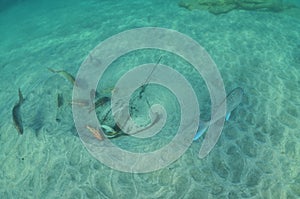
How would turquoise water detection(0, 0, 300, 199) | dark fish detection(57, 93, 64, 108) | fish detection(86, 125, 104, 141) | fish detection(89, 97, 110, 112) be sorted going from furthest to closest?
dark fish detection(57, 93, 64, 108) → fish detection(89, 97, 110, 112) → fish detection(86, 125, 104, 141) → turquoise water detection(0, 0, 300, 199)

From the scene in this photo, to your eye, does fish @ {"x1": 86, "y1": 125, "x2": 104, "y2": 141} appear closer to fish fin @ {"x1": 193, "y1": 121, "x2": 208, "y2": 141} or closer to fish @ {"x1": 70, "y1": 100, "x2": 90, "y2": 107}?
fish @ {"x1": 70, "y1": 100, "x2": 90, "y2": 107}

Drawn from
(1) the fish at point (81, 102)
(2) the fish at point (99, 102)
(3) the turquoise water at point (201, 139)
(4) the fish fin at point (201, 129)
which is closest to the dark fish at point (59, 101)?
(3) the turquoise water at point (201, 139)

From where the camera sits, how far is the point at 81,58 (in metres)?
7.73

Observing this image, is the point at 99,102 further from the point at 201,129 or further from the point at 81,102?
the point at 201,129

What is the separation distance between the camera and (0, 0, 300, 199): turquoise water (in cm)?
Answer: 378

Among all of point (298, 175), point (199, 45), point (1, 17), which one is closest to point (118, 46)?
point (199, 45)

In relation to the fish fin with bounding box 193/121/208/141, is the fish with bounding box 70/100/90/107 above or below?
below

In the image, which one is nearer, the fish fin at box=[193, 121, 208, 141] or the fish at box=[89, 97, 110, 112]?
the fish fin at box=[193, 121, 208, 141]

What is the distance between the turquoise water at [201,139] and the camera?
3.78 meters

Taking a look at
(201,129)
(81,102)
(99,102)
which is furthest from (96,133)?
(201,129)

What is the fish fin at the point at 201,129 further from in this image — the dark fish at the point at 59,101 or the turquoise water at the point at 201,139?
the dark fish at the point at 59,101

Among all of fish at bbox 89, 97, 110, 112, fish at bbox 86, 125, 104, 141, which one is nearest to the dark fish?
fish at bbox 89, 97, 110, 112

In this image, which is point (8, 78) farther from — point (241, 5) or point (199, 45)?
point (241, 5)

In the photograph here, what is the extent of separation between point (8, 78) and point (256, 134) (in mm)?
7146
